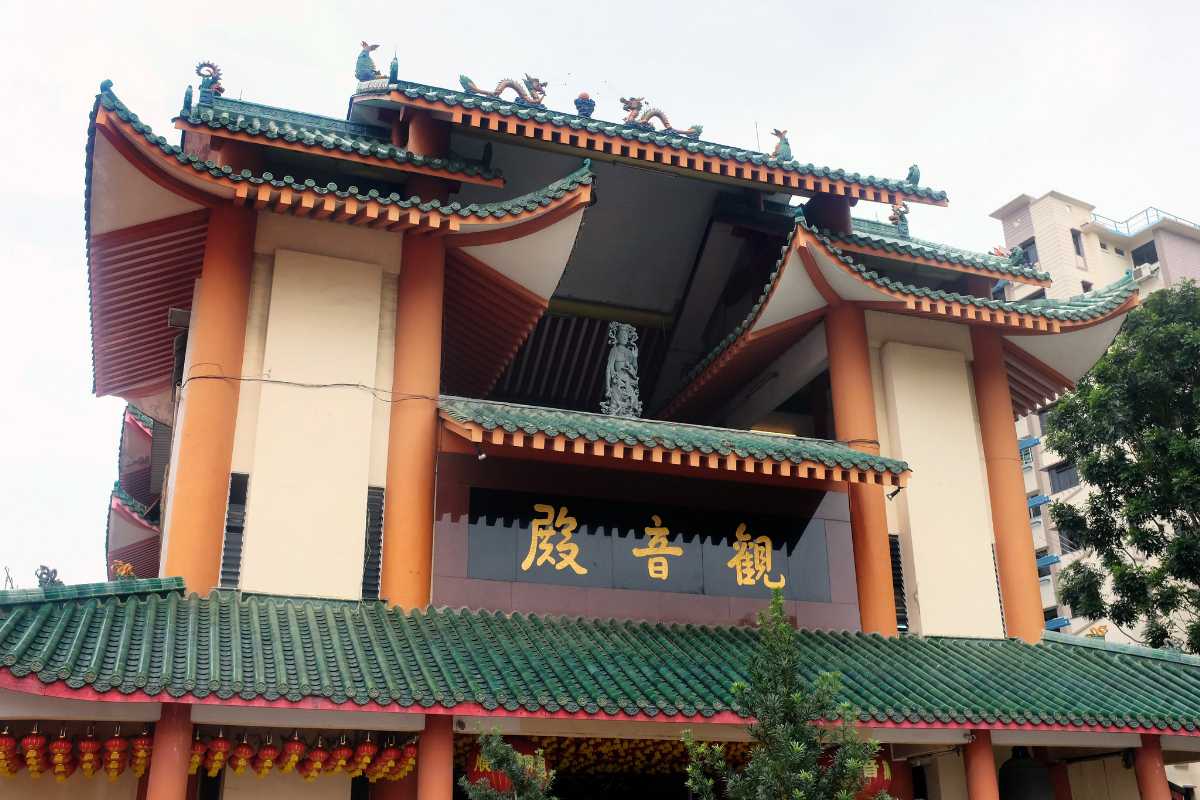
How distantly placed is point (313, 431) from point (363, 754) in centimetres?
357

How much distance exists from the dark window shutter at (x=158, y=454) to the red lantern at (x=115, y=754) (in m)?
9.45

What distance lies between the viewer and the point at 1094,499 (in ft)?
68.2

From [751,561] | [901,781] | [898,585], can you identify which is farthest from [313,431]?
[901,781]

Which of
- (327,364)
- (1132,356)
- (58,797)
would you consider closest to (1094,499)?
(1132,356)

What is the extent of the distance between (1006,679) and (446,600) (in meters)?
5.85

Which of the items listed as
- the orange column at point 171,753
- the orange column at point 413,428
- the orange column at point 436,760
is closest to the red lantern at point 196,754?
the orange column at point 171,753

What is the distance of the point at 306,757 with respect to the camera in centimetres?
951

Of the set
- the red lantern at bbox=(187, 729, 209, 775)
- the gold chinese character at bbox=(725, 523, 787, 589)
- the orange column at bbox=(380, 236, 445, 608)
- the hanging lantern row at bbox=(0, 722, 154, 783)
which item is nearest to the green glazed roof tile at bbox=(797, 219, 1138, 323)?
the gold chinese character at bbox=(725, 523, 787, 589)

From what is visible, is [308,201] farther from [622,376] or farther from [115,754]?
[115,754]

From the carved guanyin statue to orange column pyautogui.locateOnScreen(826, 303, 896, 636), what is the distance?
2552 millimetres

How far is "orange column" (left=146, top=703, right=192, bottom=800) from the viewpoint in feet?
28.4

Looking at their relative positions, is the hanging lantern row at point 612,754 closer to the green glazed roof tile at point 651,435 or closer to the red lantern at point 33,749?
the green glazed roof tile at point 651,435

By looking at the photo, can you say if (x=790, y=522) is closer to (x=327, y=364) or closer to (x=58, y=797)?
(x=327, y=364)

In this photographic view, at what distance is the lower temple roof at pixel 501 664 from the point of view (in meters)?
8.44
